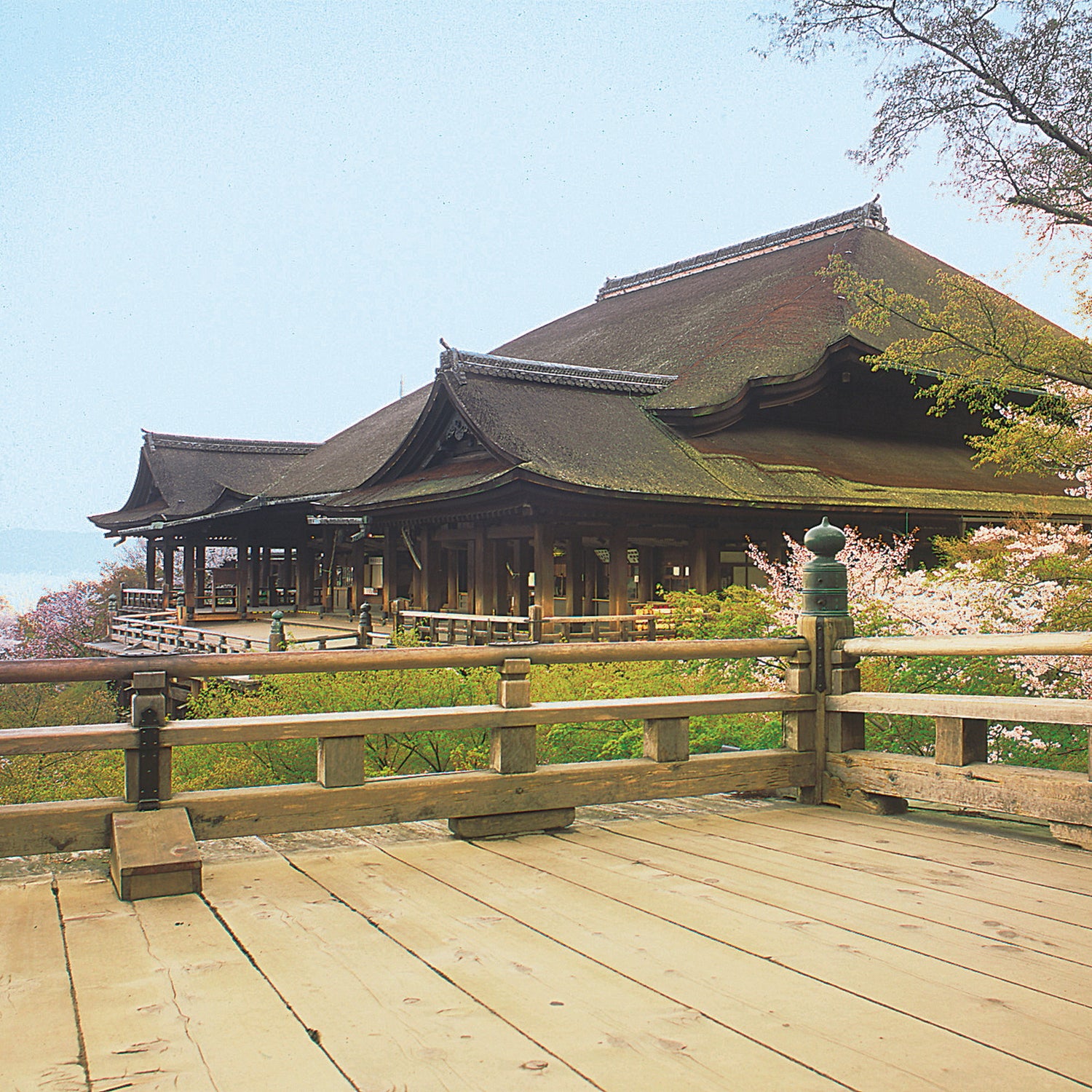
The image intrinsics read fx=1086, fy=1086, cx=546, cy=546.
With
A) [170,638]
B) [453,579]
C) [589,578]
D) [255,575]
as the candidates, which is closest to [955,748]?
[589,578]

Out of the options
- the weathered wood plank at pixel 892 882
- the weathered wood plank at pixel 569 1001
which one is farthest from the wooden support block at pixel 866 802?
the weathered wood plank at pixel 569 1001

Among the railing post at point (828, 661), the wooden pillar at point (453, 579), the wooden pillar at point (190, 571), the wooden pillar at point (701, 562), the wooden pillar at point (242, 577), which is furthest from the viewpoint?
the wooden pillar at point (190, 571)

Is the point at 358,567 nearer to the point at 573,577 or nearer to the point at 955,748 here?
the point at 573,577

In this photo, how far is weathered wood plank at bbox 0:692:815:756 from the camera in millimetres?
4043

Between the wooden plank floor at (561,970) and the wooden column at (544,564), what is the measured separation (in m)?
13.7

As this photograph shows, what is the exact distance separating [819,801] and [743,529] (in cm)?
1562

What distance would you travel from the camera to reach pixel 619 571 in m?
19.2

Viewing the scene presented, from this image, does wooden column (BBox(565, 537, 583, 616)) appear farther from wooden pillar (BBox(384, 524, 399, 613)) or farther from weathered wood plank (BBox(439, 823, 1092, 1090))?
weathered wood plank (BBox(439, 823, 1092, 1090))

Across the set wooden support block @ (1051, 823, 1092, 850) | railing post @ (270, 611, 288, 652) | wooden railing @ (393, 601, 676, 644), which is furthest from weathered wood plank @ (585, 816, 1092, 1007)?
railing post @ (270, 611, 288, 652)

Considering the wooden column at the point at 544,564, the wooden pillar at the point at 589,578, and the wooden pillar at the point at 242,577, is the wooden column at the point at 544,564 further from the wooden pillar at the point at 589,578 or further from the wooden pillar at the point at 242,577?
the wooden pillar at the point at 242,577

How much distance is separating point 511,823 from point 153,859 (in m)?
1.60

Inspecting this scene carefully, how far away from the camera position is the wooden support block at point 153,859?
3.63m

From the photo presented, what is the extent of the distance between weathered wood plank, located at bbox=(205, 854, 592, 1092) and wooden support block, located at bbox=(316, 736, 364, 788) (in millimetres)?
729

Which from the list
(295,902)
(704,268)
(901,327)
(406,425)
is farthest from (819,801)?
(704,268)
